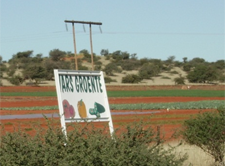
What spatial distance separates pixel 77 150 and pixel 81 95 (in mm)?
3128

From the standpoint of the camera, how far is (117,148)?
7801mm

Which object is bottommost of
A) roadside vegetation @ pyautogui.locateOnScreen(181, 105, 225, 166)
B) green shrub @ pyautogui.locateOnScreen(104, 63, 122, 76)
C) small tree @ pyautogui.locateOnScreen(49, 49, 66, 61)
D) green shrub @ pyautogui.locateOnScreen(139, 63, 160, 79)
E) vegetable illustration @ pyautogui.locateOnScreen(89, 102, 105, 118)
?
roadside vegetation @ pyautogui.locateOnScreen(181, 105, 225, 166)

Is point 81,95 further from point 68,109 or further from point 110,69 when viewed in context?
point 110,69

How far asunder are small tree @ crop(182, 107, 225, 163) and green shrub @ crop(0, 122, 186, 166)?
487cm

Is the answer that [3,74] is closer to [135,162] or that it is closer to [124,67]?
[124,67]

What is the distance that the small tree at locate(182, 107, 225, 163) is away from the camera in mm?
12750

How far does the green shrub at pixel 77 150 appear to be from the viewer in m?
7.57

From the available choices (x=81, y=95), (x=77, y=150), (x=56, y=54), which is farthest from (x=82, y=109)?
(x=56, y=54)

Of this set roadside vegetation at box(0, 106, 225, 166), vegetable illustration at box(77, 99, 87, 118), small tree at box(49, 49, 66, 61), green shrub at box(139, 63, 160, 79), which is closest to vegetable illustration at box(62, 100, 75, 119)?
vegetable illustration at box(77, 99, 87, 118)

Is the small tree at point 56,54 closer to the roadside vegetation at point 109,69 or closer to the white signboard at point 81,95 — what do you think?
the roadside vegetation at point 109,69

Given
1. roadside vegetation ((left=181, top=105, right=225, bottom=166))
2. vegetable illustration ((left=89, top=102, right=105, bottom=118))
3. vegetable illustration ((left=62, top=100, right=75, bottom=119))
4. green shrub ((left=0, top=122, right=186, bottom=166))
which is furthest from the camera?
roadside vegetation ((left=181, top=105, right=225, bottom=166))

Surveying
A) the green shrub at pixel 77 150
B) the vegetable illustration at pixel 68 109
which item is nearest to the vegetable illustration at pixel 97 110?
the vegetable illustration at pixel 68 109

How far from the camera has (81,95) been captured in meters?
10.8

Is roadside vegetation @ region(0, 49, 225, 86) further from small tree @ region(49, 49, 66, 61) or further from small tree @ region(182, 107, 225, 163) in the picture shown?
small tree @ region(182, 107, 225, 163)
